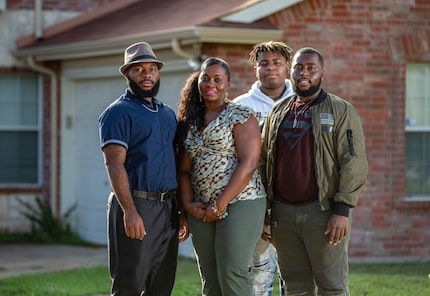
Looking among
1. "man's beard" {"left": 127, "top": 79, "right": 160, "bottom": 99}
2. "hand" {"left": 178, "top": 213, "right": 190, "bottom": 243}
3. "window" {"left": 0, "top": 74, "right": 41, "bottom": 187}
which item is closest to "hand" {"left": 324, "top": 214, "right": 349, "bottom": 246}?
"hand" {"left": 178, "top": 213, "right": 190, "bottom": 243}

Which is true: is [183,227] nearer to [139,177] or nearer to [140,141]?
[139,177]

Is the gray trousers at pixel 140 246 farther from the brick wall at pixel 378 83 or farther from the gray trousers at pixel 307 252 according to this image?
the brick wall at pixel 378 83

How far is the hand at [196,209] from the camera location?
6197 mm

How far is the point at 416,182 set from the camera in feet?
40.4

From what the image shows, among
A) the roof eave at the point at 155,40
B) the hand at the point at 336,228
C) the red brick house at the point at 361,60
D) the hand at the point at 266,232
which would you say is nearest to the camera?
the hand at the point at 336,228

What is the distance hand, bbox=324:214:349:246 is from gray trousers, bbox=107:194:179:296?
1.07 meters

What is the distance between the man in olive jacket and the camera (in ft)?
19.9

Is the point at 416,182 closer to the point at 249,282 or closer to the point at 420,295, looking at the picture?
the point at 420,295

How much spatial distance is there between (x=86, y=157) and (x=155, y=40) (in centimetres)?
299

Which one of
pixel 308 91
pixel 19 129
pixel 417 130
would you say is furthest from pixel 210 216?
pixel 19 129

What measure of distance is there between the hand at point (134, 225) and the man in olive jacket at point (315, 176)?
93 cm

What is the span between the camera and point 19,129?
14000mm

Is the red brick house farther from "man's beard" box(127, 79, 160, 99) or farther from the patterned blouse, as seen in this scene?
the patterned blouse

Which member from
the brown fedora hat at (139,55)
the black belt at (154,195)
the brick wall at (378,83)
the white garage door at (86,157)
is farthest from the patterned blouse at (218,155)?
the white garage door at (86,157)
